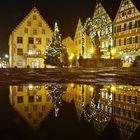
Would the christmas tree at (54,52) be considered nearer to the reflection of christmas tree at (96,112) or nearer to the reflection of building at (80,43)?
the reflection of building at (80,43)

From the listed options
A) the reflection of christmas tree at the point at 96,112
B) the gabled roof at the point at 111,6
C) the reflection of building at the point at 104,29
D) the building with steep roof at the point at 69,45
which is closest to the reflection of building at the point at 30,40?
the reflection of building at the point at 104,29

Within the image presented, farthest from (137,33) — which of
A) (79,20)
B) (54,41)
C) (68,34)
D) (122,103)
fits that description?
(122,103)

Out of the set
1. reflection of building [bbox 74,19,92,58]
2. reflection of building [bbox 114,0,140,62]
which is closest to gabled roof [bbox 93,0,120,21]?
reflection of building [bbox 114,0,140,62]

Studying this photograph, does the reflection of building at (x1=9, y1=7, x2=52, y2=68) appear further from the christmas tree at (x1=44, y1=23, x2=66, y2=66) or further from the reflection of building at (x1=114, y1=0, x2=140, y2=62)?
the reflection of building at (x1=114, y1=0, x2=140, y2=62)

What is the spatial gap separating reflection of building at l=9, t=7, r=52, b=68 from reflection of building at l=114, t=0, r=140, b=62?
17.4 meters

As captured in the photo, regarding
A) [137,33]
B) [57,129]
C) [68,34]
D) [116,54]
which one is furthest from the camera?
[68,34]

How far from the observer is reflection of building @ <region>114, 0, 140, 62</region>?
57.9 meters

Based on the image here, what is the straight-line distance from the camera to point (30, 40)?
69.6 m

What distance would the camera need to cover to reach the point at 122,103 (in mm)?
7859

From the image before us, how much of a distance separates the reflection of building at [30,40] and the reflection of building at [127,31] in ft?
56.9

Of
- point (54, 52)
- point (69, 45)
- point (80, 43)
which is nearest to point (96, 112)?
point (54, 52)

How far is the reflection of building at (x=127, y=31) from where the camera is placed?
5794cm

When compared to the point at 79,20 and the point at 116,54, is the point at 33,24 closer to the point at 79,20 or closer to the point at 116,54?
the point at 79,20

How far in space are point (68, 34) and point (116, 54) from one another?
2353cm
